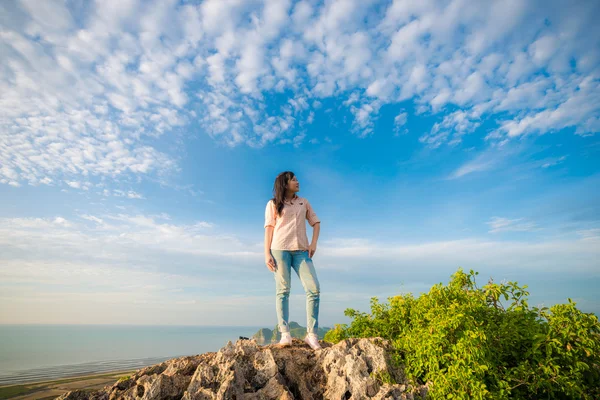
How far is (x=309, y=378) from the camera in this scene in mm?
5465

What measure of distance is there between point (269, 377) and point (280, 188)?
3.59m

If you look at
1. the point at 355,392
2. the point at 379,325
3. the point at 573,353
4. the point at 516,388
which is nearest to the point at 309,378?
the point at 355,392

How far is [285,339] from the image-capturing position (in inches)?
249

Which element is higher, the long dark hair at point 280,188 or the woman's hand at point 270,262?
the long dark hair at point 280,188

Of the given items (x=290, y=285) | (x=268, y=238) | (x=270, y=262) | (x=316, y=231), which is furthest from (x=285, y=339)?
(x=316, y=231)

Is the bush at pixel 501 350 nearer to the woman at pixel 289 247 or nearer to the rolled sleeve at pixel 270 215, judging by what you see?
the woman at pixel 289 247

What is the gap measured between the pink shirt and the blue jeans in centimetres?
16

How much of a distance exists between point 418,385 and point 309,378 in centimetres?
176

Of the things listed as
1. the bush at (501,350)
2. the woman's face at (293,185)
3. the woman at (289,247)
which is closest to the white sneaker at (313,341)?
the woman at (289,247)

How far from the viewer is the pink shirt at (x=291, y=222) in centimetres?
665

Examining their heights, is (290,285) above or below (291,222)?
below

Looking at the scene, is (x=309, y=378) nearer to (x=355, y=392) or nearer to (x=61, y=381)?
(x=355, y=392)

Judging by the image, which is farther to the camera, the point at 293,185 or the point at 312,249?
the point at 293,185

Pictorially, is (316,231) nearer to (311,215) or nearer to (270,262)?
(311,215)
